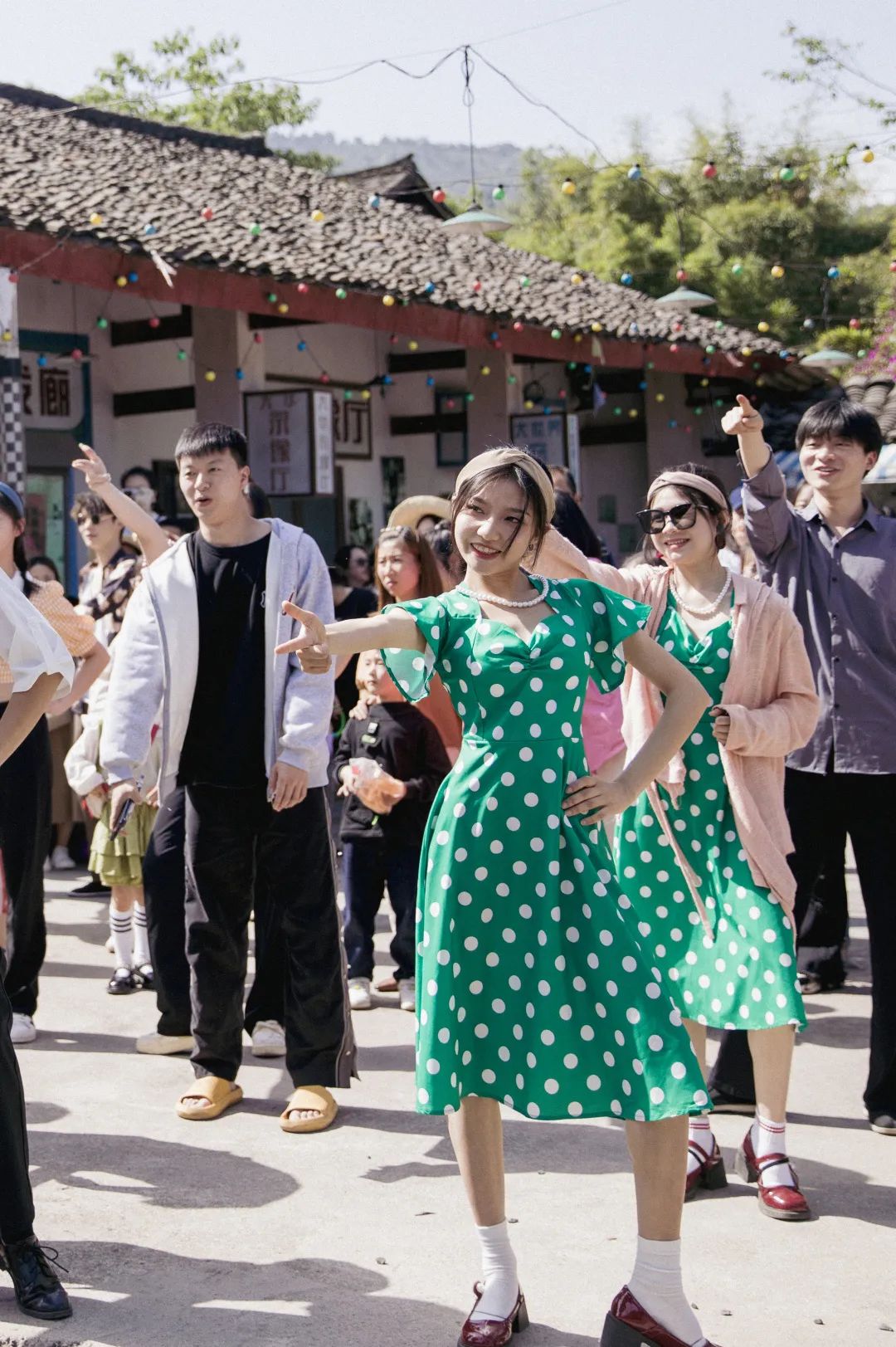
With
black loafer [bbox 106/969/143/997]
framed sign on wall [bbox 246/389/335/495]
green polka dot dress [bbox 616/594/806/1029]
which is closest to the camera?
green polka dot dress [bbox 616/594/806/1029]

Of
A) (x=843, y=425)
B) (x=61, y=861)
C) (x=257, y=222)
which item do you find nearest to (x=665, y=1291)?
(x=843, y=425)

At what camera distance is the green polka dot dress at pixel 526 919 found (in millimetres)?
3127

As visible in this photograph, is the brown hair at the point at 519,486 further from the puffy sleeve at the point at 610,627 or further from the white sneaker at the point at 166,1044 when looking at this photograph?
the white sneaker at the point at 166,1044

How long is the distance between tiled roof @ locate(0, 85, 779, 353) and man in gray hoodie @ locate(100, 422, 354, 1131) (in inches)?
284

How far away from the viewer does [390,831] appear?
6316 millimetres

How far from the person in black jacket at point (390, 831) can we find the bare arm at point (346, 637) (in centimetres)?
298

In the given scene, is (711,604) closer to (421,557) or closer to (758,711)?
(758,711)

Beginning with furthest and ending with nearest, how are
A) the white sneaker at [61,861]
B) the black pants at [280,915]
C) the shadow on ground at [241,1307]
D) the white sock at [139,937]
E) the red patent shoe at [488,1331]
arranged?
the white sneaker at [61,861], the white sock at [139,937], the black pants at [280,915], the shadow on ground at [241,1307], the red patent shoe at [488,1331]

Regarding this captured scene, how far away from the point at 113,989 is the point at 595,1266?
3280 millimetres

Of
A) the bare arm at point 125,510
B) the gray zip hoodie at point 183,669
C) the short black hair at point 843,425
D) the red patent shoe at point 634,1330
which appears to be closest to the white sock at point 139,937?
the bare arm at point 125,510

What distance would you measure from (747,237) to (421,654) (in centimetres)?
3698

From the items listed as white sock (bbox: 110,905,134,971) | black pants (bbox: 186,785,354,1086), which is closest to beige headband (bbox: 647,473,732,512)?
black pants (bbox: 186,785,354,1086)

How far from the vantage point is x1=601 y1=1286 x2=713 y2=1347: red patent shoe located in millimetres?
3059

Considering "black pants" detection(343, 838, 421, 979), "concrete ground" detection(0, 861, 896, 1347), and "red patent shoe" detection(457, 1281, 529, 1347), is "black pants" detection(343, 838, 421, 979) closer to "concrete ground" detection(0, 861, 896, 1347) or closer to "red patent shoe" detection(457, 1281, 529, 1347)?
"concrete ground" detection(0, 861, 896, 1347)
